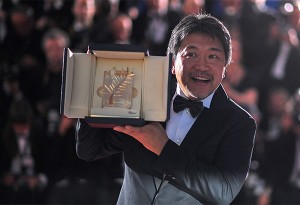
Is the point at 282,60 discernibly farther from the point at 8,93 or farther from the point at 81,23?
the point at 8,93

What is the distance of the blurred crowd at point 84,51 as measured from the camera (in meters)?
7.00

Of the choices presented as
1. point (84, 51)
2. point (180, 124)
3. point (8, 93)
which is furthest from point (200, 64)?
point (8, 93)

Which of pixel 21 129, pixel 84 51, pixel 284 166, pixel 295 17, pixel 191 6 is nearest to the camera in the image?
pixel 21 129

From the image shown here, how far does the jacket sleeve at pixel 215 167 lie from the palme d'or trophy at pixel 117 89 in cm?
26

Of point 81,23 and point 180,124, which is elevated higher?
point 81,23

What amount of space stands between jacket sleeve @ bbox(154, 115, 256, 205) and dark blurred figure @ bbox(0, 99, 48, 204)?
4.27m

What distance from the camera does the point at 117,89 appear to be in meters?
3.00

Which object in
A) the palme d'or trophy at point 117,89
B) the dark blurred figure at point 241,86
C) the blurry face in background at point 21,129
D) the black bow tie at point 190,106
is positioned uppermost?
the palme d'or trophy at point 117,89

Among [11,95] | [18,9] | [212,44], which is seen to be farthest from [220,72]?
[18,9]

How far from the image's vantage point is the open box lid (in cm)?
291

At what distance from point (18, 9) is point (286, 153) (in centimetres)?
332

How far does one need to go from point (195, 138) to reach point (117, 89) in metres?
0.38

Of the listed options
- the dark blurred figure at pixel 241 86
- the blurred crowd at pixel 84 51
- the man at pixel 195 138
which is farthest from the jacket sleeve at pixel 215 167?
the dark blurred figure at pixel 241 86

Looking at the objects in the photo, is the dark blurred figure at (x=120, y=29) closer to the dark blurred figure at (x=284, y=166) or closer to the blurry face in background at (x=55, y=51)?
the blurry face in background at (x=55, y=51)
